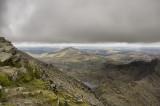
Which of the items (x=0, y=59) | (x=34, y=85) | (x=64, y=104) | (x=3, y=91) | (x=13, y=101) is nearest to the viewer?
(x=13, y=101)

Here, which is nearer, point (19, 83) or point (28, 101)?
point (28, 101)

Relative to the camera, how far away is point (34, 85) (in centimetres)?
11212

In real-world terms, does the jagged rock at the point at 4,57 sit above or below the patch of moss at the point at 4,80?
above

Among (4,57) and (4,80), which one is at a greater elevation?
(4,57)

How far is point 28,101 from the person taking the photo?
76500mm

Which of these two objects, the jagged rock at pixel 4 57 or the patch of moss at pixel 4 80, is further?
the jagged rock at pixel 4 57

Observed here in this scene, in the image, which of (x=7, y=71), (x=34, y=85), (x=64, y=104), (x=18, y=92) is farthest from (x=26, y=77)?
(x=18, y=92)

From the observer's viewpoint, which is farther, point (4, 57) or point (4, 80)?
point (4, 57)

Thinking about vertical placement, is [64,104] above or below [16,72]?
below

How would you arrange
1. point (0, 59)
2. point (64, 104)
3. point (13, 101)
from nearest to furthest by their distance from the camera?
point (13, 101) < point (64, 104) < point (0, 59)

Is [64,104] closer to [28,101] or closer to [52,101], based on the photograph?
[52,101]

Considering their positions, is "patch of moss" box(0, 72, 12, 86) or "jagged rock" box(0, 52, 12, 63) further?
"jagged rock" box(0, 52, 12, 63)

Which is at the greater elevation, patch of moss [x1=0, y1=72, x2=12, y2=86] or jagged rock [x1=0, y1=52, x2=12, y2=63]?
jagged rock [x1=0, y1=52, x2=12, y2=63]

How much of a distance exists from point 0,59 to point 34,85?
21.5 m
